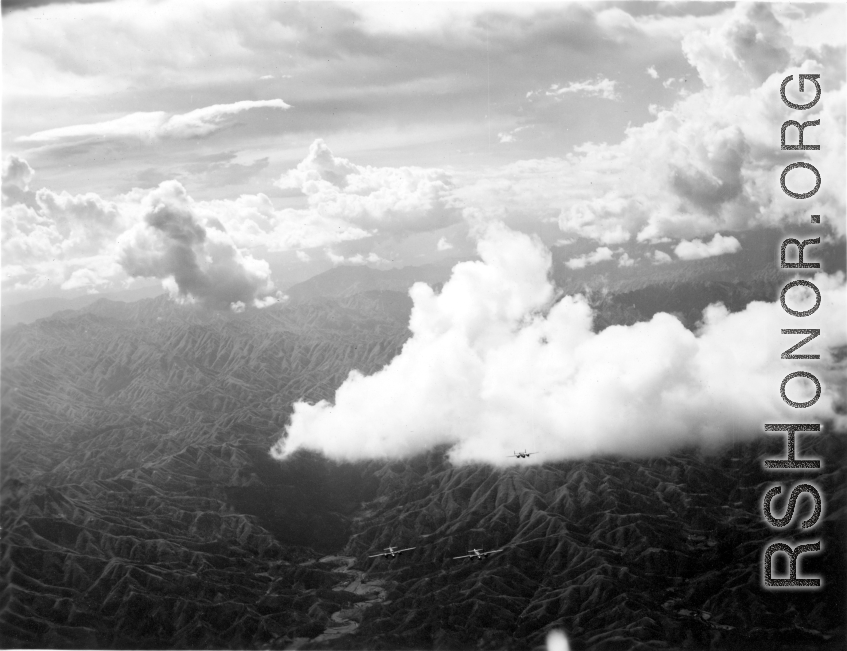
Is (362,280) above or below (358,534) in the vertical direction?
above

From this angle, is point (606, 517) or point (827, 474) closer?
point (827, 474)

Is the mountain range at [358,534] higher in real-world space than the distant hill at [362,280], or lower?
lower

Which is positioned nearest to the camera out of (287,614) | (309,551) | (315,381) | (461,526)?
(287,614)

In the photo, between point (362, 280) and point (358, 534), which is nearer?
point (358, 534)

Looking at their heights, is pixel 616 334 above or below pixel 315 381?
below

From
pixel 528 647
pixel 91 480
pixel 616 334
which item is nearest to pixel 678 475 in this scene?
pixel 616 334

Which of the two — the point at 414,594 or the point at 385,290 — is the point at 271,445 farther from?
the point at 414,594

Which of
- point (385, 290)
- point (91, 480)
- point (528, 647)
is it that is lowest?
point (528, 647)

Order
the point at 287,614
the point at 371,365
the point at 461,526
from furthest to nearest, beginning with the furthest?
the point at 371,365, the point at 461,526, the point at 287,614

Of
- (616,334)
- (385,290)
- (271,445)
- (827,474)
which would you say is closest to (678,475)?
(827,474)

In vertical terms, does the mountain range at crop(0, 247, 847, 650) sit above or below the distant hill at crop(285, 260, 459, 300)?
below
